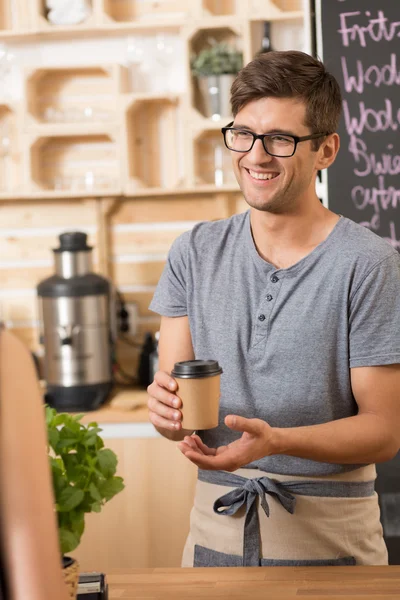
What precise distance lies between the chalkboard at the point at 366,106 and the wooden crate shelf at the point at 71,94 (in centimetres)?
96

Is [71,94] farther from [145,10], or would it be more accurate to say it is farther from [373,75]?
[373,75]

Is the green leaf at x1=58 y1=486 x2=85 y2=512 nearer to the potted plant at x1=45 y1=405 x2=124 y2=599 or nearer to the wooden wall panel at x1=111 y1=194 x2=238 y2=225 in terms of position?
the potted plant at x1=45 y1=405 x2=124 y2=599

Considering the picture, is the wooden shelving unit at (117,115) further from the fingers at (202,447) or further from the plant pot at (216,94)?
the fingers at (202,447)

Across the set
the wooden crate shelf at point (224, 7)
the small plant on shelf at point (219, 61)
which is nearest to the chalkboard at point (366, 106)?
the small plant on shelf at point (219, 61)

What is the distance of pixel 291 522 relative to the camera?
4.82ft

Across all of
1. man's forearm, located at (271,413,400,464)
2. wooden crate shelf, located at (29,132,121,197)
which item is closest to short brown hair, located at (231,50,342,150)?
man's forearm, located at (271,413,400,464)

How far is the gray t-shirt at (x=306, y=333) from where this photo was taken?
1449 millimetres

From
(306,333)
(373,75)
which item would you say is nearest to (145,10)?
(373,75)

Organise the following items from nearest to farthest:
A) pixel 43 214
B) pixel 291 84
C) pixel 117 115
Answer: pixel 291 84
pixel 117 115
pixel 43 214

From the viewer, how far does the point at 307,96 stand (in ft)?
4.81

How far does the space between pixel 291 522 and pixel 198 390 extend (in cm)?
40

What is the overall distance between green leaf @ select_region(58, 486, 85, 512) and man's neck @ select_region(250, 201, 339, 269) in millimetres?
707

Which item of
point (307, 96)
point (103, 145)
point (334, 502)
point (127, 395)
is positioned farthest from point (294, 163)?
point (103, 145)

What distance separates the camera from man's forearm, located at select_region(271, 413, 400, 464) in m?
1.35
